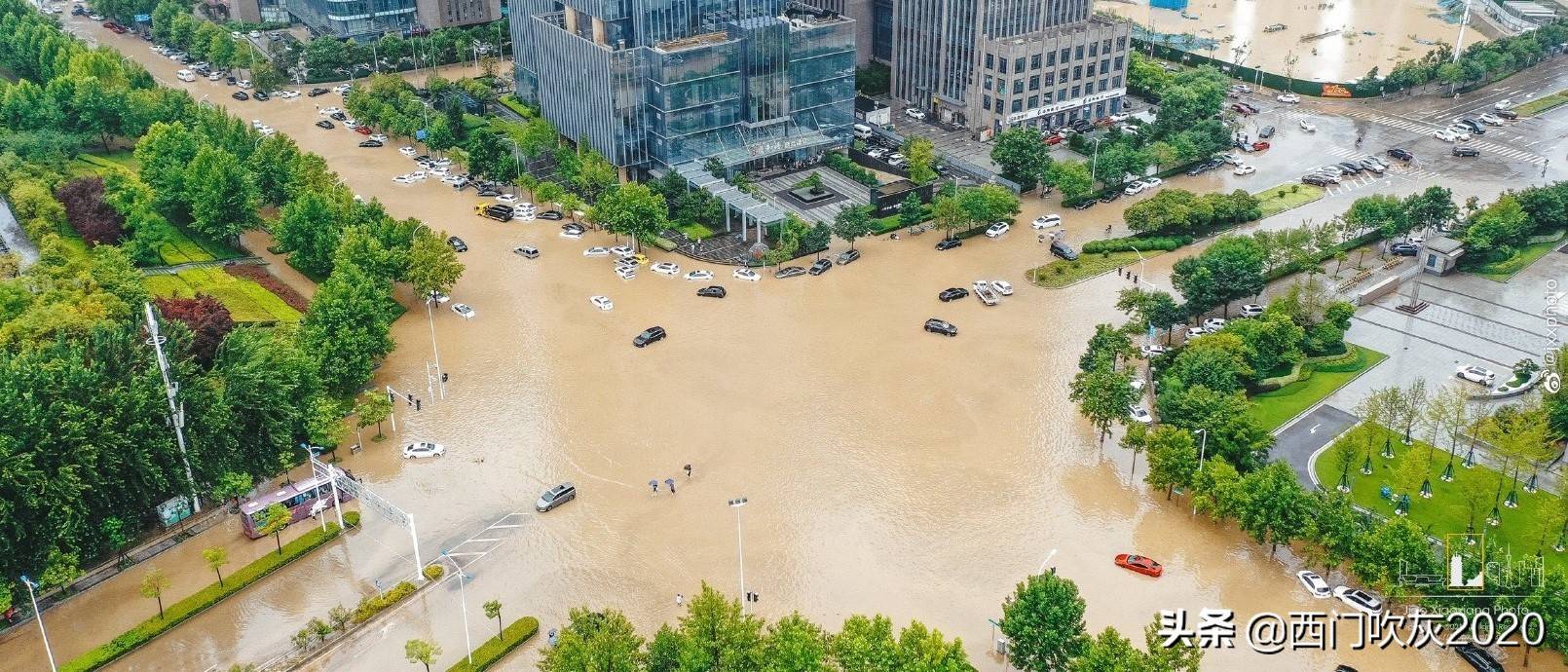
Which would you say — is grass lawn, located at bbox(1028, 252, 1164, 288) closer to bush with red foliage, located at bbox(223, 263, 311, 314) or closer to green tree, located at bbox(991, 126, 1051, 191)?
green tree, located at bbox(991, 126, 1051, 191)

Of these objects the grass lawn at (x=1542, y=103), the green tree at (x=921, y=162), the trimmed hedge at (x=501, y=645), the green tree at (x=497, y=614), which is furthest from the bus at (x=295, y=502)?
the grass lawn at (x=1542, y=103)

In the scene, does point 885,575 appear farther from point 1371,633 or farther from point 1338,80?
point 1338,80

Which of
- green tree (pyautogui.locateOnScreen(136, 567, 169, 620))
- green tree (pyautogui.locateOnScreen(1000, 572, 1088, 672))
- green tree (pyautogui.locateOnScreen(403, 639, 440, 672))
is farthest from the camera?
green tree (pyautogui.locateOnScreen(136, 567, 169, 620))

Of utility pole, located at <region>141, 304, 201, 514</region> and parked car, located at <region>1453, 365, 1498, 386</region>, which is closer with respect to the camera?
utility pole, located at <region>141, 304, 201, 514</region>

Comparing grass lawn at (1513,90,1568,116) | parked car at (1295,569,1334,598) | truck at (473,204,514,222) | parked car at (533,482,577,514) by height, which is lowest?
parked car at (1295,569,1334,598)

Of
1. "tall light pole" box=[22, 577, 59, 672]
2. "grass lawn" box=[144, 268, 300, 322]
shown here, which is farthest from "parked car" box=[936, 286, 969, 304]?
"tall light pole" box=[22, 577, 59, 672]

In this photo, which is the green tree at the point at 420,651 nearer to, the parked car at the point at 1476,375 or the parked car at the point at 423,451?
the parked car at the point at 423,451

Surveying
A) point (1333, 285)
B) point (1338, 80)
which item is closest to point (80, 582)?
point (1333, 285)
